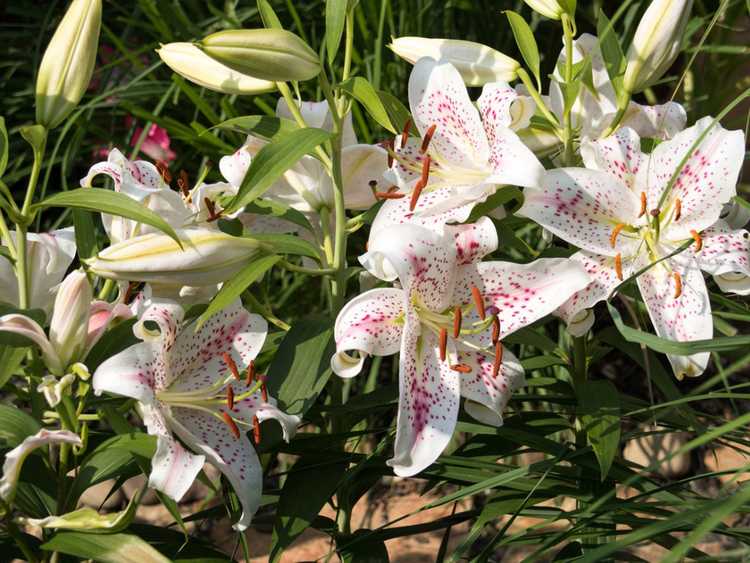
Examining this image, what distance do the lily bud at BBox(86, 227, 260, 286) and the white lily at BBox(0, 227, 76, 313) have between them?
10cm

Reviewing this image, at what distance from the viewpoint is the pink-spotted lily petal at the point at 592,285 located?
28.8 inches

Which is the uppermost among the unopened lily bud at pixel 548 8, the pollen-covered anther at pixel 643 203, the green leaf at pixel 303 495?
the unopened lily bud at pixel 548 8

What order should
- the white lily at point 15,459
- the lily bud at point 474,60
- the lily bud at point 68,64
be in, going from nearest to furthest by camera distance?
the white lily at point 15,459 < the lily bud at point 68,64 < the lily bud at point 474,60

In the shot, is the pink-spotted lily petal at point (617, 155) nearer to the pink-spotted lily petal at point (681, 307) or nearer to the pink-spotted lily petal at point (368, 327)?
the pink-spotted lily petal at point (681, 307)

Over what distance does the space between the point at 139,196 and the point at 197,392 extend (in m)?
0.15

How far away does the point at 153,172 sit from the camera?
0.82m

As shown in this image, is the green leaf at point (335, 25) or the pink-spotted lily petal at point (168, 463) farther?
the green leaf at point (335, 25)

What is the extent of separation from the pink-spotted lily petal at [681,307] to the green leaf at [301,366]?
0.75 feet

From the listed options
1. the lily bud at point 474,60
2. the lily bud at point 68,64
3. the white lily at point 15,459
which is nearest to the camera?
the white lily at point 15,459

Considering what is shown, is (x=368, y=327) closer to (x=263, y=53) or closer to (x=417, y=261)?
(x=417, y=261)

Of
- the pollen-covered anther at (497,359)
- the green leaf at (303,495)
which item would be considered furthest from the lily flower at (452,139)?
the green leaf at (303,495)

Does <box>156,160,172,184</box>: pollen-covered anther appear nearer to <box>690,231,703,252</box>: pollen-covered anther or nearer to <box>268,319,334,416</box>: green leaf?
<box>268,319,334,416</box>: green leaf

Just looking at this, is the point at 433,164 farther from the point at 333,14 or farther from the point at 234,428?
the point at 234,428

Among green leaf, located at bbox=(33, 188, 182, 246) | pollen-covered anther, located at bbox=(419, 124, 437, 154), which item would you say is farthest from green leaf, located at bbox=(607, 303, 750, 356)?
green leaf, located at bbox=(33, 188, 182, 246)
